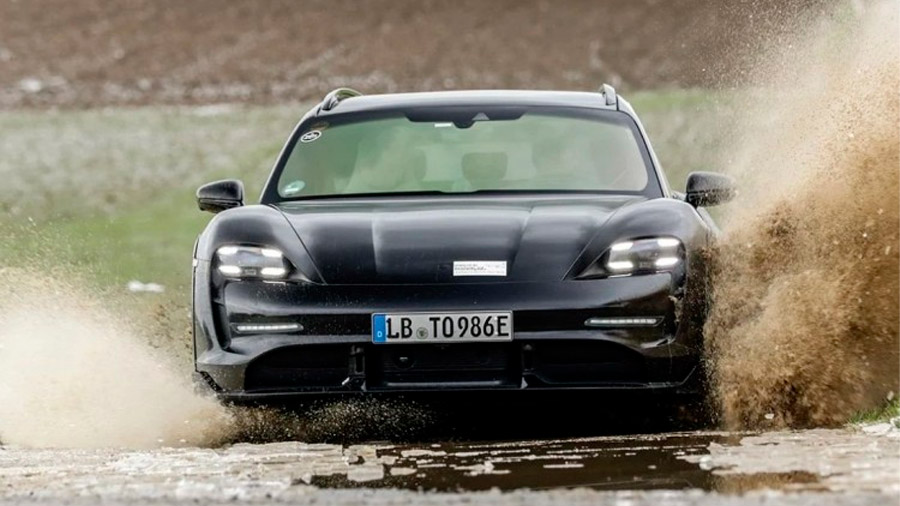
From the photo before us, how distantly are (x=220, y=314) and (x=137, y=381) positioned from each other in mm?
2149

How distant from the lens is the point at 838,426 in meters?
7.73

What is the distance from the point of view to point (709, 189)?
852cm

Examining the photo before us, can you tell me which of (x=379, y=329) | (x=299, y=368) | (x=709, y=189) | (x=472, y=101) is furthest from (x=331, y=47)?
(x=379, y=329)

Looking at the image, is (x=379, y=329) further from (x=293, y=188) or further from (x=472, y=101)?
(x=472, y=101)

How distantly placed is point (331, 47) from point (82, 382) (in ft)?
136

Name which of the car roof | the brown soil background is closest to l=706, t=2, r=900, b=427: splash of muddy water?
the car roof

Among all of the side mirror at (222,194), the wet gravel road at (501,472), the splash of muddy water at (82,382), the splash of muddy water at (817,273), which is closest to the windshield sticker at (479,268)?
the wet gravel road at (501,472)

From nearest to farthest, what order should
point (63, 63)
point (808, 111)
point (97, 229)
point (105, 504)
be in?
point (105, 504) < point (808, 111) < point (97, 229) < point (63, 63)

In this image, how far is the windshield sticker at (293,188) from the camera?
28.5 feet

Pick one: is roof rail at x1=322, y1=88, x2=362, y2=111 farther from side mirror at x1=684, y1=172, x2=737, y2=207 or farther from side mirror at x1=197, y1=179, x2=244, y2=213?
side mirror at x1=684, y1=172, x2=737, y2=207

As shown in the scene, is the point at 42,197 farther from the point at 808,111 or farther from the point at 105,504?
the point at 105,504

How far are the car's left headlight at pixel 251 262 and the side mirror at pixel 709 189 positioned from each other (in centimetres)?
198

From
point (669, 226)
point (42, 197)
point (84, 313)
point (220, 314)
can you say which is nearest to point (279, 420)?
point (220, 314)

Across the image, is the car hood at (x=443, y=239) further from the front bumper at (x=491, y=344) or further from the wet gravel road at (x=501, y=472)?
the wet gravel road at (x=501, y=472)
